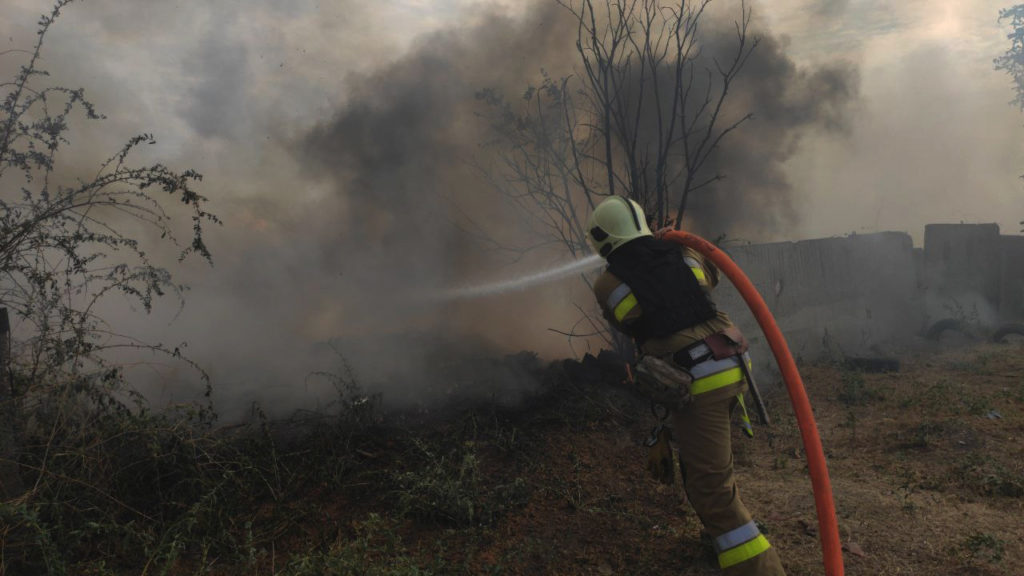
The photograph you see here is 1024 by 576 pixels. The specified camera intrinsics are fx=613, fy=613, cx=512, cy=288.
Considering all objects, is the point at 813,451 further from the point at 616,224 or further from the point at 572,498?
the point at 572,498

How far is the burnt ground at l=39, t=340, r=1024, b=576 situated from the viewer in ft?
10.8

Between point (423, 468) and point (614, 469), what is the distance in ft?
4.70

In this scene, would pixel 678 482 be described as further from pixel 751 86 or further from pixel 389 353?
pixel 751 86

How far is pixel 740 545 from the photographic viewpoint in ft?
9.30

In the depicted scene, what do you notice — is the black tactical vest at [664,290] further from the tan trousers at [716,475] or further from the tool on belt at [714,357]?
the tan trousers at [716,475]

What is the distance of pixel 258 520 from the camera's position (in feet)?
12.0

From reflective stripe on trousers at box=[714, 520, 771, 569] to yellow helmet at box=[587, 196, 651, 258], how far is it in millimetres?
1523

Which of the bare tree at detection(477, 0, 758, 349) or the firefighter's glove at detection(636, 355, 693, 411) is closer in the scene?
the firefighter's glove at detection(636, 355, 693, 411)

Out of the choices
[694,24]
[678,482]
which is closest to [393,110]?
[694,24]

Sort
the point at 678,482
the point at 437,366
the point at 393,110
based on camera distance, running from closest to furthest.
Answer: the point at 678,482 < the point at 437,366 < the point at 393,110

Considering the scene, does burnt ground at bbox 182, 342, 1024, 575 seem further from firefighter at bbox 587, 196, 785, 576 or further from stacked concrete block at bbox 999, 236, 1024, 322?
stacked concrete block at bbox 999, 236, 1024, 322

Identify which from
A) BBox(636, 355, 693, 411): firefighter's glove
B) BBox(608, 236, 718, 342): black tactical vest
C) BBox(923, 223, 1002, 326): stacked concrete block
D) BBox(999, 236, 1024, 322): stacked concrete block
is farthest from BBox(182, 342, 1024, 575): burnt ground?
BBox(999, 236, 1024, 322): stacked concrete block

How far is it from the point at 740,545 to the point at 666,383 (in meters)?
0.80

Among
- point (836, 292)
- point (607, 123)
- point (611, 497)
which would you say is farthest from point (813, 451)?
point (836, 292)
